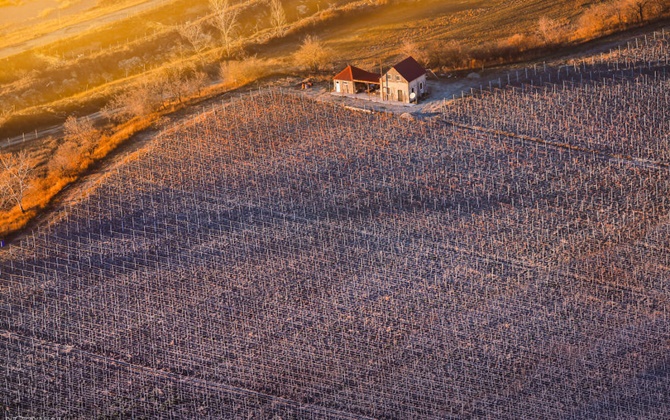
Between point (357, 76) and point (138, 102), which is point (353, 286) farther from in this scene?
point (138, 102)

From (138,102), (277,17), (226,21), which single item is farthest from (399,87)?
(226,21)

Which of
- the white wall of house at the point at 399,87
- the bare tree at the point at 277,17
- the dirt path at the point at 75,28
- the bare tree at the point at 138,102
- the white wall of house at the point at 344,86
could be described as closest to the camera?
the white wall of house at the point at 399,87

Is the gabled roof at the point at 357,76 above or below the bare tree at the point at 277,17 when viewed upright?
below

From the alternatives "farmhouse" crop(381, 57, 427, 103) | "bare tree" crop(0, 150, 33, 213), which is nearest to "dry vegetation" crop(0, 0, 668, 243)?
"bare tree" crop(0, 150, 33, 213)

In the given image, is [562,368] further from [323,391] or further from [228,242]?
[228,242]

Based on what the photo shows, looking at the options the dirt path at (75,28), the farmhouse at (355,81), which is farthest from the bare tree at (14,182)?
the dirt path at (75,28)

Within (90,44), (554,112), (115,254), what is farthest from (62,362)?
(90,44)

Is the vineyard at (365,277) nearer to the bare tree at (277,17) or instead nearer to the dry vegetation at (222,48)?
the dry vegetation at (222,48)

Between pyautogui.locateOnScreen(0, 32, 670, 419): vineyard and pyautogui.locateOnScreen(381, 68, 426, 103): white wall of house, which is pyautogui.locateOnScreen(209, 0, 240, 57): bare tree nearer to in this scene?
pyautogui.locateOnScreen(381, 68, 426, 103): white wall of house
